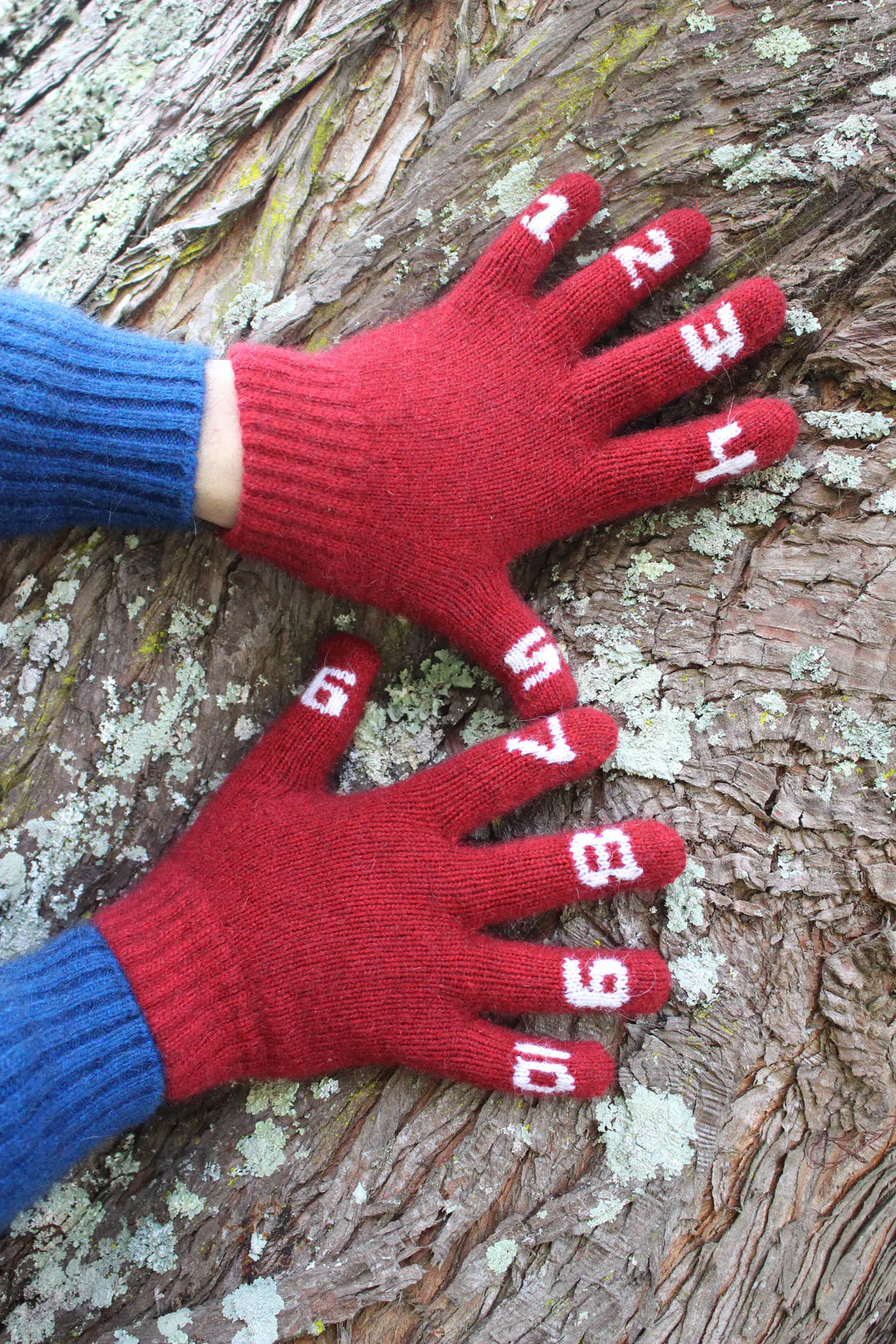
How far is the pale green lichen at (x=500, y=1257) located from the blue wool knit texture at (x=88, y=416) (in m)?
1.29

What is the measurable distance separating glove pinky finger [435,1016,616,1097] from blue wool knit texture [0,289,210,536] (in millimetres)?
997

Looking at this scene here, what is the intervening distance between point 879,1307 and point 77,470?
6.45 ft

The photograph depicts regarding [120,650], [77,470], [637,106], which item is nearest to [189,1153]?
[120,650]

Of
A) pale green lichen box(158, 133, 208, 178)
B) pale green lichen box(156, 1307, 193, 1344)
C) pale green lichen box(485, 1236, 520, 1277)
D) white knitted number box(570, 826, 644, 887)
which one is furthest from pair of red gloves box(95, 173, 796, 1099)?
pale green lichen box(158, 133, 208, 178)

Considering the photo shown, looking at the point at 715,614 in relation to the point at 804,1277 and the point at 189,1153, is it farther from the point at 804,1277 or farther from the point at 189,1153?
the point at 189,1153

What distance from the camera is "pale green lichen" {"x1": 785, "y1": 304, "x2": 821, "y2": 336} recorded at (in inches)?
64.6

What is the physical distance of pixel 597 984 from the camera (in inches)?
60.4

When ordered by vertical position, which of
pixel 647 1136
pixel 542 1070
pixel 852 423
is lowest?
pixel 647 1136

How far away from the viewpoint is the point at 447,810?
161 centimetres

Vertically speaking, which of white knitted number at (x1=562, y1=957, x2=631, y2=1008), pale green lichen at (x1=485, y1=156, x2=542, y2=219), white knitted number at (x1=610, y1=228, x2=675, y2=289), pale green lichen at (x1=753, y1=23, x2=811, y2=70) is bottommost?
white knitted number at (x1=562, y1=957, x2=631, y2=1008)

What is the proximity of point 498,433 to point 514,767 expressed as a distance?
57 centimetres

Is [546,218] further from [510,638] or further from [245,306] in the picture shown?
[510,638]

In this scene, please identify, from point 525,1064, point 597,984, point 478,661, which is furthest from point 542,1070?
point 478,661

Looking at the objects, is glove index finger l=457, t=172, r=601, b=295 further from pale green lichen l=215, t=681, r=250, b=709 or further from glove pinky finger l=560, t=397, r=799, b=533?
pale green lichen l=215, t=681, r=250, b=709
